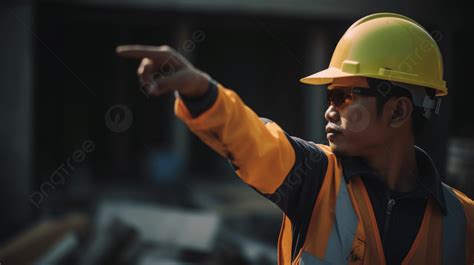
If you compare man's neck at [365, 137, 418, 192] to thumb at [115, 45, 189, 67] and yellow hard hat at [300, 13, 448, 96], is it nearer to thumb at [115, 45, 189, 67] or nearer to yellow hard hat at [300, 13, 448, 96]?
yellow hard hat at [300, 13, 448, 96]

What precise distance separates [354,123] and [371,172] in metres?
0.18

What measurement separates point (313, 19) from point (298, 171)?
7479 mm

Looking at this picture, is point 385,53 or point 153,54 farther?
point 385,53

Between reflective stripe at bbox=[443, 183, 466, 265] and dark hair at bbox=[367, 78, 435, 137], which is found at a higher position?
dark hair at bbox=[367, 78, 435, 137]

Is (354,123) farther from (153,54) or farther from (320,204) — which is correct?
(153,54)

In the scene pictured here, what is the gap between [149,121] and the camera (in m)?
10.5

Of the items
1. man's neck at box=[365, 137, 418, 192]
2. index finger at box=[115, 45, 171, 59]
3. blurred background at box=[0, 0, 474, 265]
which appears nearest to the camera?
index finger at box=[115, 45, 171, 59]

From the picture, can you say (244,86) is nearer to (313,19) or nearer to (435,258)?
(313,19)

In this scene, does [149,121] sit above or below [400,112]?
below

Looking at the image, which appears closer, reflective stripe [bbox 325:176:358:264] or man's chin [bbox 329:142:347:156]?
reflective stripe [bbox 325:176:358:264]

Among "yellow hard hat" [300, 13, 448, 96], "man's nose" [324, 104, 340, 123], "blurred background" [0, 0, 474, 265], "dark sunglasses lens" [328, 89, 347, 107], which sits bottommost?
"blurred background" [0, 0, 474, 265]

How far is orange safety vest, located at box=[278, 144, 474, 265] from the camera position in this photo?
5.37ft

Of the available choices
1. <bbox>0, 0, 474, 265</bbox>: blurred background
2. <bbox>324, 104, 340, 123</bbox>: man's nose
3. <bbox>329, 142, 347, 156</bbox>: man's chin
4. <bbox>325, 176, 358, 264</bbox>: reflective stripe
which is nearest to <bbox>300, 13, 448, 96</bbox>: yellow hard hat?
<bbox>324, 104, 340, 123</bbox>: man's nose

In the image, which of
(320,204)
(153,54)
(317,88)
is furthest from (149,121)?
(153,54)
